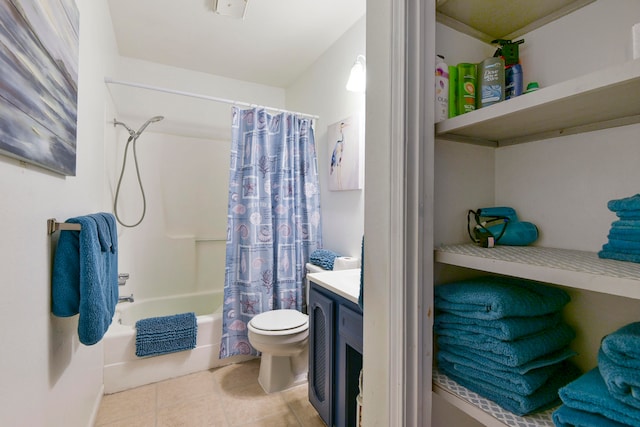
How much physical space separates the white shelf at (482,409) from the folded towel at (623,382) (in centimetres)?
17

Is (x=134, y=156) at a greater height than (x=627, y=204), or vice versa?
(x=134, y=156)

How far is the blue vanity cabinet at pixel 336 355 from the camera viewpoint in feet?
4.16

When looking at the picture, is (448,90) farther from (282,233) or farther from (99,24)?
(99,24)

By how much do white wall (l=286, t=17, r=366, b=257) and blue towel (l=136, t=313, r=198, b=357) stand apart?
3.94 feet

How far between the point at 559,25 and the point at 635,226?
0.56 meters

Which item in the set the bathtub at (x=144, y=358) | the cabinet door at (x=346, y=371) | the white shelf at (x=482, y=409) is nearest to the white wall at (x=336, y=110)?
the cabinet door at (x=346, y=371)

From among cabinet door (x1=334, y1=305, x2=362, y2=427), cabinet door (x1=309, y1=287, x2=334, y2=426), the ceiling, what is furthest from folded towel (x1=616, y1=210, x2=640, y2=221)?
the ceiling

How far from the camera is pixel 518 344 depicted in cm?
61

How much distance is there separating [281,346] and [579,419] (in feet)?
4.96

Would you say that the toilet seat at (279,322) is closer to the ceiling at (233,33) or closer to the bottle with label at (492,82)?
the bottle with label at (492,82)

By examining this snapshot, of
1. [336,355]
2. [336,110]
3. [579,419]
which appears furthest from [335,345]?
[336,110]

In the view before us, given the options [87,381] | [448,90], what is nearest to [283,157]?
[448,90]

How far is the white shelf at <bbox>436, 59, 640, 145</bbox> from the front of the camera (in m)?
0.45

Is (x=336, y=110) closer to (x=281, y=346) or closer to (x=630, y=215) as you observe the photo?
(x=281, y=346)
